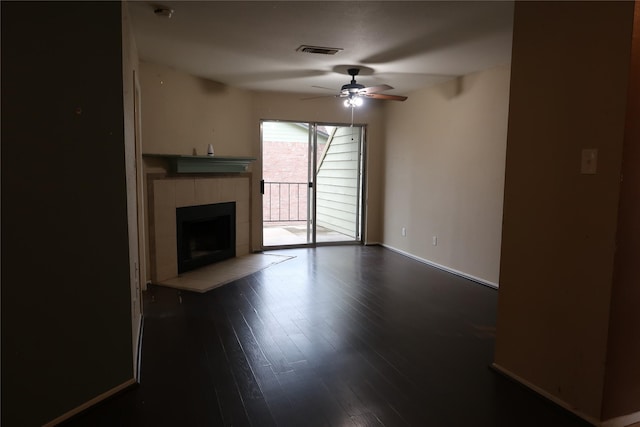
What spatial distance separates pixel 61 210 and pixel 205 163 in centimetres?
298

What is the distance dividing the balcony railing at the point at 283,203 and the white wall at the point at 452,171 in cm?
201

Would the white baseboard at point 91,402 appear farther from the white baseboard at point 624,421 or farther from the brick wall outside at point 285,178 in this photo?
the brick wall outside at point 285,178

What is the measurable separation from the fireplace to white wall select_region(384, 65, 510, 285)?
249 centimetres

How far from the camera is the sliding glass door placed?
6305 mm

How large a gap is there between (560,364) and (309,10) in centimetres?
265

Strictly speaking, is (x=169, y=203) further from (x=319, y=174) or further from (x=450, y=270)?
(x=450, y=270)

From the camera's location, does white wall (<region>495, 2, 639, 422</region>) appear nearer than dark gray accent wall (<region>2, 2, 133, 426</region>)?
No

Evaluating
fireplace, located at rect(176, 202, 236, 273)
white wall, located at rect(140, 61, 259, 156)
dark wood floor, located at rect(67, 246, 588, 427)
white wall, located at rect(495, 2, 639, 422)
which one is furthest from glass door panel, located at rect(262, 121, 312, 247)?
white wall, located at rect(495, 2, 639, 422)

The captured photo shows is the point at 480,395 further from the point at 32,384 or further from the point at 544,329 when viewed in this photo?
the point at 32,384

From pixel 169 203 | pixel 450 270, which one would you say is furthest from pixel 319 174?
pixel 169 203

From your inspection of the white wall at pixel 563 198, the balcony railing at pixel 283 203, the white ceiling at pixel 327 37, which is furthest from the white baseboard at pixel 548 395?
the balcony railing at pixel 283 203

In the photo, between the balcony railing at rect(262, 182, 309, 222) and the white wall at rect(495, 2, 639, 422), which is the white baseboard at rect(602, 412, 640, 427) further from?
the balcony railing at rect(262, 182, 309, 222)

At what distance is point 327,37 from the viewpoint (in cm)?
341

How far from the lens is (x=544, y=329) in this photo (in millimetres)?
2199
